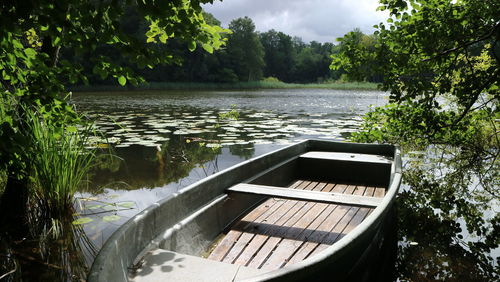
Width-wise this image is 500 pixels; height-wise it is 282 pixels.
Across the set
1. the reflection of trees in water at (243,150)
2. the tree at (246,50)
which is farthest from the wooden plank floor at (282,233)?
the tree at (246,50)

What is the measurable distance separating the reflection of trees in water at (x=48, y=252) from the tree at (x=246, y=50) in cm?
Result: 5085

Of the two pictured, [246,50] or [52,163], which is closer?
[52,163]

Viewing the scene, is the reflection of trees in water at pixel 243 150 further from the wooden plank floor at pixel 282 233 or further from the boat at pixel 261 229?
the wooden plank floor at pixel 282 233

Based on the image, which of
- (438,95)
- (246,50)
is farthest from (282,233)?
(246,50)

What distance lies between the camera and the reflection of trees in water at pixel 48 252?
2381 millimetres

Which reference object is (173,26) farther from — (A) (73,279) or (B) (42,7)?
(A) (73,279)

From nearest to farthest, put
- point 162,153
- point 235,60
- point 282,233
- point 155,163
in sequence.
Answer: point 282,233
point 155,163
point 162,153
point 235,60

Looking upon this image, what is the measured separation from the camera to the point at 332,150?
484 cm

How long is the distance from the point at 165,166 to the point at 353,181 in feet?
8.64

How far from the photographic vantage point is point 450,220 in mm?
3791

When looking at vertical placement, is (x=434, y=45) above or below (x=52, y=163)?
above

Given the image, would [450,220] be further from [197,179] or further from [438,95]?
[197,179]

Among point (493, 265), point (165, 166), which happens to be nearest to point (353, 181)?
point (493, 265)

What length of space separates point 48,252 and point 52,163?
656 mm
